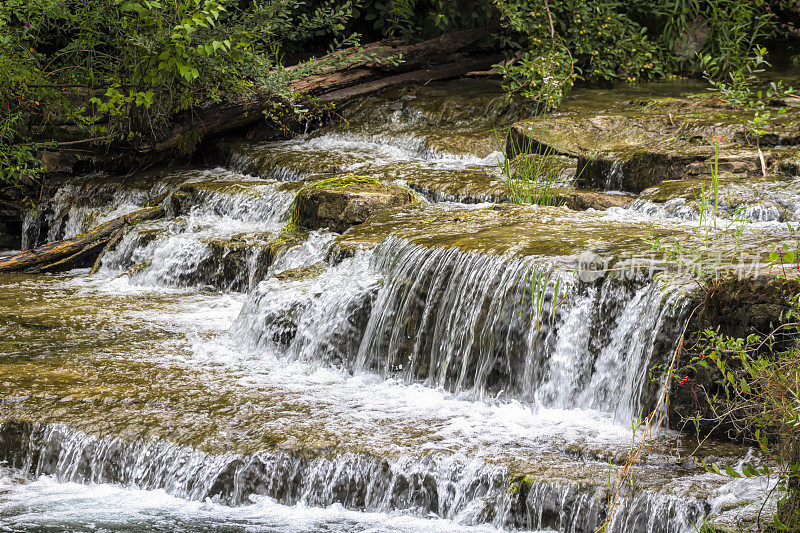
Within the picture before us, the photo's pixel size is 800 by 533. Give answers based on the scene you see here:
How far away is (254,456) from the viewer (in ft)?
15.6

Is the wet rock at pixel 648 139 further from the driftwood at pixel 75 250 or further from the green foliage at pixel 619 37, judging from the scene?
the driftwood at pixel 75 250

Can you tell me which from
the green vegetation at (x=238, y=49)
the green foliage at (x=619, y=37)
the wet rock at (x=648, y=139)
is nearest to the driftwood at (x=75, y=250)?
the green vegetation at (x=238, y=49)

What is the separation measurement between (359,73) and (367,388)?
727 cm

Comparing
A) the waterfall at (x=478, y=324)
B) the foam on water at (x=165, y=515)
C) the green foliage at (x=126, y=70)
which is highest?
the green foliage at (x=126, y=70)

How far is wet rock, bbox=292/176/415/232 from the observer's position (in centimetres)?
805

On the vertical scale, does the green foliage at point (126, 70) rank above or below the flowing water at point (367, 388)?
above

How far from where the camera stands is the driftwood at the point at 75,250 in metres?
9.32

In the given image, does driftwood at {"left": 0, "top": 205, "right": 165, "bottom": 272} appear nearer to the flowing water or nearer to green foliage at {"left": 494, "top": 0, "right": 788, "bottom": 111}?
the flowing water

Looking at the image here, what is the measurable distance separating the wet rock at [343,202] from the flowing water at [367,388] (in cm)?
22

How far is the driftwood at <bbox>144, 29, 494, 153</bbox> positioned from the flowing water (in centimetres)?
311

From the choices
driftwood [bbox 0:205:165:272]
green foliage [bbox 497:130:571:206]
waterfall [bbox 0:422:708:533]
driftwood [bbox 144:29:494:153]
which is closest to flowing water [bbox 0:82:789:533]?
waterfall [bbox 0:422:708:533]

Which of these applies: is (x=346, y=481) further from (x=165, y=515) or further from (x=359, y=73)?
(x=359, y=73)

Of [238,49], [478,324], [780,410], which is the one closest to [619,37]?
[238,49]

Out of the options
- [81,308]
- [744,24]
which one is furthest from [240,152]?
[744,24]
